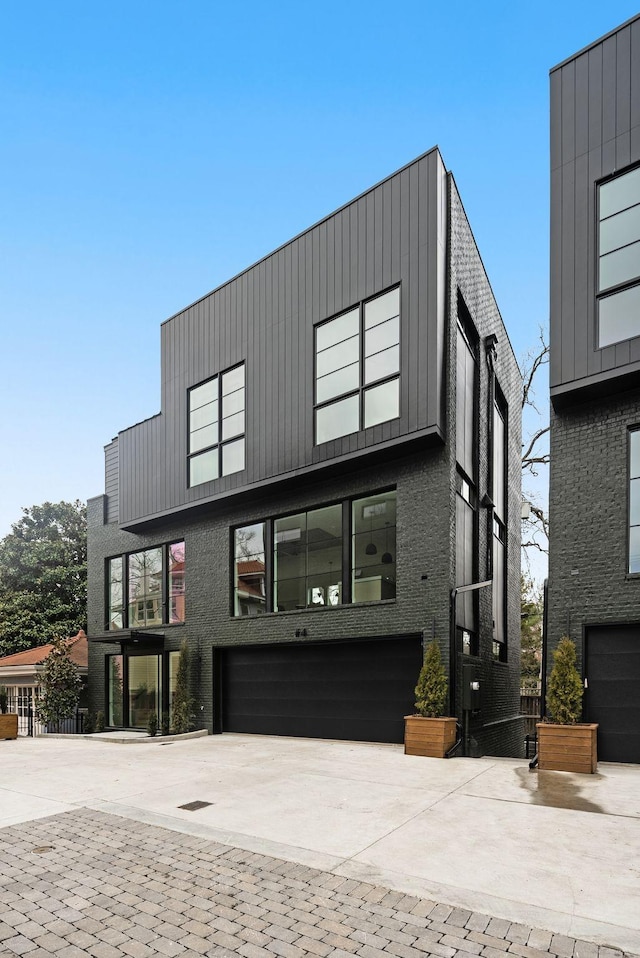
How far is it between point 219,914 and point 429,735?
303 inches

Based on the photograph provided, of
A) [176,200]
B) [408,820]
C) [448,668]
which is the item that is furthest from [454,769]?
[176,200]

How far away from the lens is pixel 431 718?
39.2 ft

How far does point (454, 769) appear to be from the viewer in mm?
10406

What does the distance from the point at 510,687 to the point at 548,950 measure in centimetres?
1651

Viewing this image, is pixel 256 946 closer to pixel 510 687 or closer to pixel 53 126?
pixel 510 687

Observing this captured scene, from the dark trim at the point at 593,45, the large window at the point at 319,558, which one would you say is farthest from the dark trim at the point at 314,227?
the large window at the point at 319,558

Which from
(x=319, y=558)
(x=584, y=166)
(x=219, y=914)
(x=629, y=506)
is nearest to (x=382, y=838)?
(x=219, y=914)

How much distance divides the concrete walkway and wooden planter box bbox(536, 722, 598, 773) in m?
0.35

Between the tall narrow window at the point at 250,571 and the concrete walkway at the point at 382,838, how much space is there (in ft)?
16.7

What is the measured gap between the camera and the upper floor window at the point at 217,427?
17.2 meters

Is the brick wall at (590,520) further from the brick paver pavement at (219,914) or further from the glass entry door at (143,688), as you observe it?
the glass entry door at (143,688)

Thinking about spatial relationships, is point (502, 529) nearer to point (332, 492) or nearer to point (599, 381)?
point (332, 492)

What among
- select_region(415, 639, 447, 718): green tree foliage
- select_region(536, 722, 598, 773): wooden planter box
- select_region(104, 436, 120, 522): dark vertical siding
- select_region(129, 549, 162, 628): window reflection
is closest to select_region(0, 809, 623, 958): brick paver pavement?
select_region(536, 722, 598, 773): wooden planter box

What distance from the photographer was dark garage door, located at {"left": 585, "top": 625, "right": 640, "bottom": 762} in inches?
416
